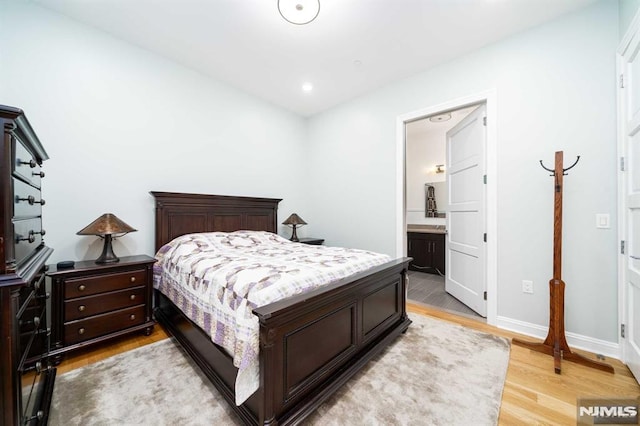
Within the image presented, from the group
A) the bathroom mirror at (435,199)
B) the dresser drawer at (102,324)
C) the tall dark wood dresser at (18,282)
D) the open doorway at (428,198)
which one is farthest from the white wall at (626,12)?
the dresser drawer at (102,324)

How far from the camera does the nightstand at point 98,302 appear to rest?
199cm

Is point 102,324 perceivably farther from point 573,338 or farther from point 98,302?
point 573,338

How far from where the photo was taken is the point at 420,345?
7.30 ft

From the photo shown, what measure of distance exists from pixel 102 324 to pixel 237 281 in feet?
5.19

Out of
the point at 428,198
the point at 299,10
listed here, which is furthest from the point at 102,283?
the point at 428,198

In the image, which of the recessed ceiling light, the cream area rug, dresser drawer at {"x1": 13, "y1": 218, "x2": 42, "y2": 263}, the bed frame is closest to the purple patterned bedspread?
the bed frame

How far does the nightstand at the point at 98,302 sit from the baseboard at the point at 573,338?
3520 millimetres

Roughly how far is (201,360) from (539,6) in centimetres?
403

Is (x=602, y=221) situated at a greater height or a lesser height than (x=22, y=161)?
lesser

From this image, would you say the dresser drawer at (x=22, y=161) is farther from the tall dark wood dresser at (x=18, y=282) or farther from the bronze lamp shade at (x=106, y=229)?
the bronze lamp shade at (x=106, y=229)

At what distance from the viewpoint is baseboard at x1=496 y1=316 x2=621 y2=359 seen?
2068 millimetres

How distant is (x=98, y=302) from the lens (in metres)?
2.15

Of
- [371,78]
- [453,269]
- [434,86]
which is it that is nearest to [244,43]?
[371,78]

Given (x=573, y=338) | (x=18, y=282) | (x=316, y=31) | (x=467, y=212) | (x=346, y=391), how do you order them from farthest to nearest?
(x=467, y=212), (x=316, y=31), (x=573, y=338), (x=346, y=391), (x=18, y=282)
